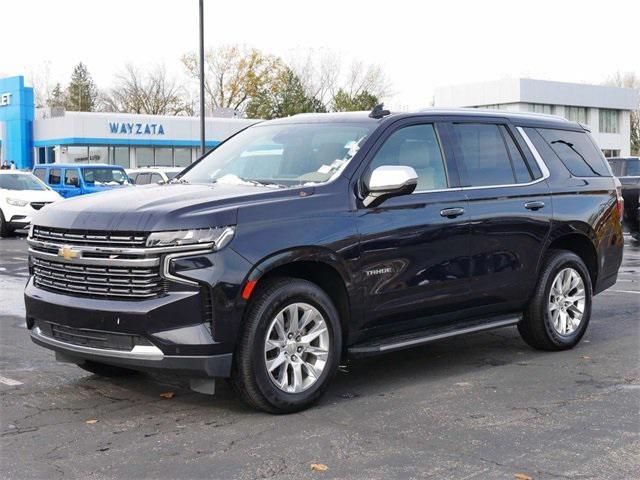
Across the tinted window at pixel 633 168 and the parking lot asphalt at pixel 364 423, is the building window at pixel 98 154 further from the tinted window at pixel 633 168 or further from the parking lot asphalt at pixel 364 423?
the parking lot asphalt at pixel 364 423

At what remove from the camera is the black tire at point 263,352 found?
5238mm

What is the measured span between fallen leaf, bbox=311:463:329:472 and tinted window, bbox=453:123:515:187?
285 cm

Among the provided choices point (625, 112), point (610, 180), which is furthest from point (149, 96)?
point (610, 180)

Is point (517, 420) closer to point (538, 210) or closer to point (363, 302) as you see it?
point (363, 302)

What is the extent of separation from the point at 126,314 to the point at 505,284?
3.11 m

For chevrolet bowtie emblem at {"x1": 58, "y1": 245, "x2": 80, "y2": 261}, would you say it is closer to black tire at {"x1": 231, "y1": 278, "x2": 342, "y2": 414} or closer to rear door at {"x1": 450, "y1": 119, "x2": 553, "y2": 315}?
black tire at {"x1": 231, "y1": 278, "x2": 342, "y2": 414}

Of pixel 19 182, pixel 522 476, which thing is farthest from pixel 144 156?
pixel 522 476

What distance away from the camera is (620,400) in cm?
584

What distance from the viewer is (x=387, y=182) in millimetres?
5824

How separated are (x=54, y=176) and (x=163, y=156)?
2914 cm

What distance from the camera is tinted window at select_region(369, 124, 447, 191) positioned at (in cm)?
628

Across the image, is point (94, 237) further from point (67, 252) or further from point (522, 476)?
point (522, 476)

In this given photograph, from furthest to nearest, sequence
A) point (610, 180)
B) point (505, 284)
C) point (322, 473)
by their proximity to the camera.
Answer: point (610, 180) < point (505, 284) < point (322, 473)

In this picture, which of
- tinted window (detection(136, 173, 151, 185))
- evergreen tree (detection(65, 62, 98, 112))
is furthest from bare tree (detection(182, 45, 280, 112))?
tinted window (detection(136, 173, 151, 185))
